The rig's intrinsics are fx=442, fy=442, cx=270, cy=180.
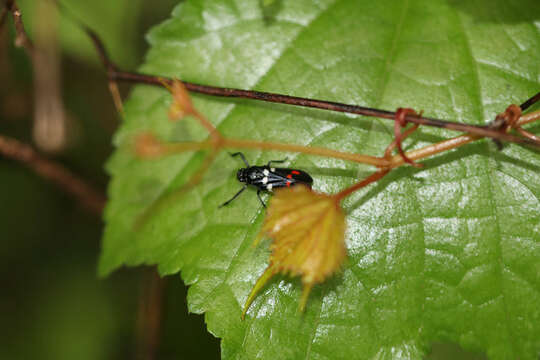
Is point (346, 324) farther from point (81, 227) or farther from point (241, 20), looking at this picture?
point (81, 227)

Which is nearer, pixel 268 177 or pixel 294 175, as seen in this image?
pixel 294 175

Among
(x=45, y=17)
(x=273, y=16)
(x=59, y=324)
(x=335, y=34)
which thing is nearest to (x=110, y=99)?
(x=45, y=17)

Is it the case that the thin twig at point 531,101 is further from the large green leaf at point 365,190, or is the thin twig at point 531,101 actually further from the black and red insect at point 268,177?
the black and red insect at point 268,177

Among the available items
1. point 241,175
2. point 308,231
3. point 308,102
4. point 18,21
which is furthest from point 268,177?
point 18,21

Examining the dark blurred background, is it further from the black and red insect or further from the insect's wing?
the insect's wing

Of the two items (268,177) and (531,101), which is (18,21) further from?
(531,101)

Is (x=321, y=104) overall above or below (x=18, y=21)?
below

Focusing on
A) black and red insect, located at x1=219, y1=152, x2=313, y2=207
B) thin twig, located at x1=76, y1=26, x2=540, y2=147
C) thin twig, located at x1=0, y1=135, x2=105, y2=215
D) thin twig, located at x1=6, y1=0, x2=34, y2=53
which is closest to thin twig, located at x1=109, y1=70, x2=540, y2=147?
thin twig, located at x1=76, y1=26, x2=540, y2=147
